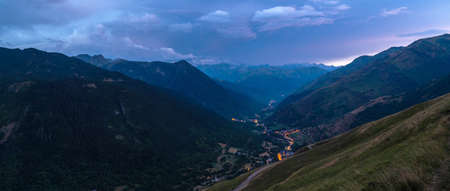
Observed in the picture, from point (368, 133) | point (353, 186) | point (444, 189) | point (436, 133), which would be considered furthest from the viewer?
point (368, 133)

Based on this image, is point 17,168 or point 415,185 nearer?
point 415,185

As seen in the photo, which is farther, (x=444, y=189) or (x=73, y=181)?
(x=73, y=181)

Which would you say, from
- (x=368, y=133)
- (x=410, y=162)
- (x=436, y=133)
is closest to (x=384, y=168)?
(x=410, y=162)

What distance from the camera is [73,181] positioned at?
19350cm

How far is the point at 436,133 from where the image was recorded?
155 ft

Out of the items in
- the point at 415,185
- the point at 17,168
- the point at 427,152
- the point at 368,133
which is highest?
the point at 427,152

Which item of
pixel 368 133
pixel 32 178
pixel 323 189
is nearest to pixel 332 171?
pixel 323 189

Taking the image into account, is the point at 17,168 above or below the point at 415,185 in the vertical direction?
below

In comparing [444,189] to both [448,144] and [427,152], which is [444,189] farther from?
[448,144]

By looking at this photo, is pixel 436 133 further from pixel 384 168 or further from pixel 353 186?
pixel 353 186

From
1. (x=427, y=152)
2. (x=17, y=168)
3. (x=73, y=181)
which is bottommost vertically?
(x=73, y=181)

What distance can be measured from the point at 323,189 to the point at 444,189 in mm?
16952

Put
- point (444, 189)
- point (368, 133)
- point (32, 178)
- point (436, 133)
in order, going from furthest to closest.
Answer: point (32, 178), point (368, 133), point (436, 133), point (444, 189)

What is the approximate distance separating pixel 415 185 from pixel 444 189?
333cm
